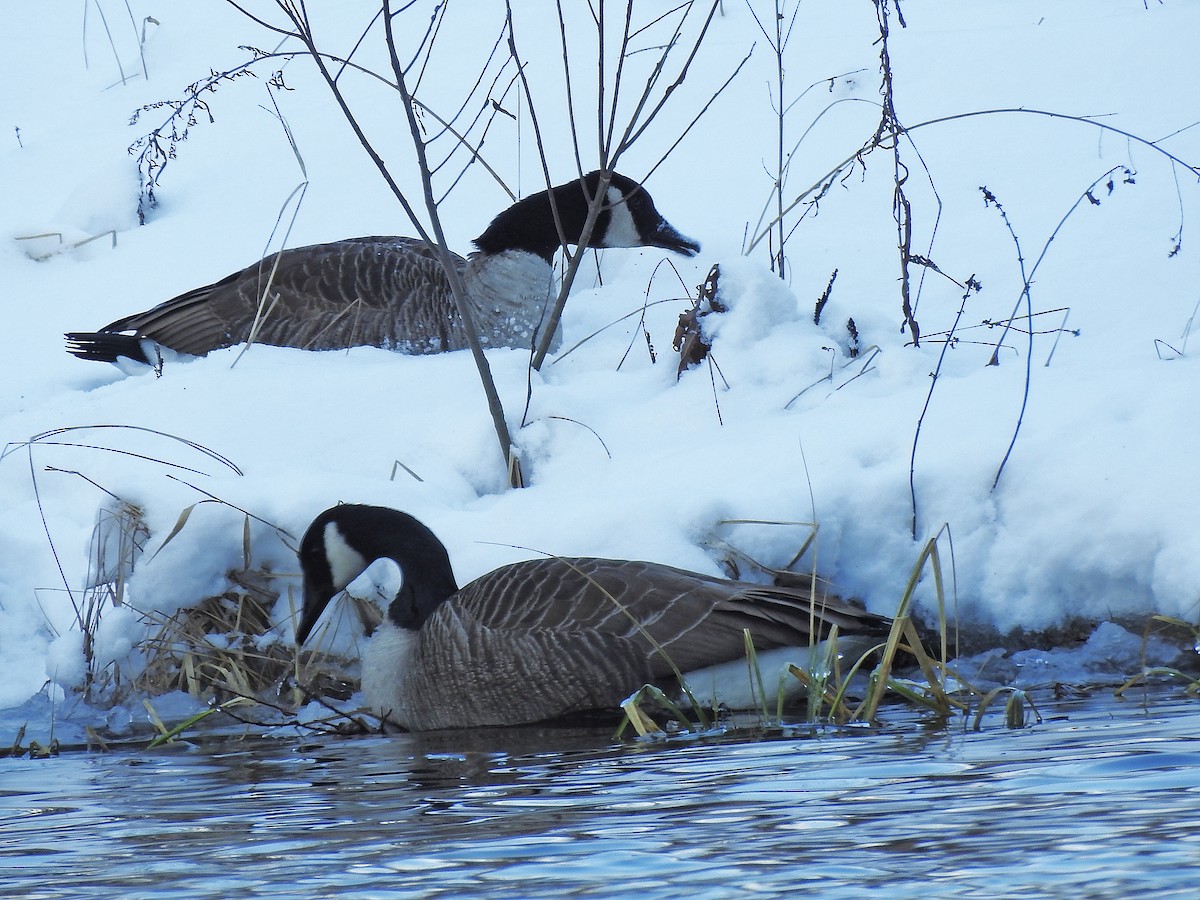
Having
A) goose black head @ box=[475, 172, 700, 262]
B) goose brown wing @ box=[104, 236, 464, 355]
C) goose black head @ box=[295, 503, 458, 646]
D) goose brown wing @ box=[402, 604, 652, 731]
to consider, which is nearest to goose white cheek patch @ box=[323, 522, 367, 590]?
goose black head @ box=[295, 503, 458, 646]

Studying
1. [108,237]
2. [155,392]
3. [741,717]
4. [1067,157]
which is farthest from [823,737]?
[108,237]

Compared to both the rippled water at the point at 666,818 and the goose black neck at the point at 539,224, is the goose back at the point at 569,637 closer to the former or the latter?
the rippled water at the point at 666,818

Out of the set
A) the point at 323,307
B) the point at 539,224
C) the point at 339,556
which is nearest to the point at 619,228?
the point at 539,224

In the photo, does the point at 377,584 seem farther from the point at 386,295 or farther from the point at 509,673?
the point at 386,295

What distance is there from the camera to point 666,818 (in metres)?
2.72

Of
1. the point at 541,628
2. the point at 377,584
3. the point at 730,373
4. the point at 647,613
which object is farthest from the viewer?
the point at 730,373

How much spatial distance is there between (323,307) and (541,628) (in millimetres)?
3874

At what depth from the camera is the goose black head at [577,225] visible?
26.1 feet

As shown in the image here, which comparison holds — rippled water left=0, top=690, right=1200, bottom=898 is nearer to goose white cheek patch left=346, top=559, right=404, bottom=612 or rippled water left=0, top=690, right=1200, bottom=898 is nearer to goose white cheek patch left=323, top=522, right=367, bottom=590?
goose white cheek patch left=323, top=522, right=367, bottom=590

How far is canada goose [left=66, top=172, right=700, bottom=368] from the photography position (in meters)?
7.88

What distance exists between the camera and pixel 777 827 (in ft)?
8.53

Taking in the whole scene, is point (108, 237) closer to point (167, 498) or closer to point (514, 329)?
point (514, 329)

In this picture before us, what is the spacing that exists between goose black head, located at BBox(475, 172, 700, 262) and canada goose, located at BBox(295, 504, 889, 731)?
3453 millimetres

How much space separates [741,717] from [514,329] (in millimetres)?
4137
